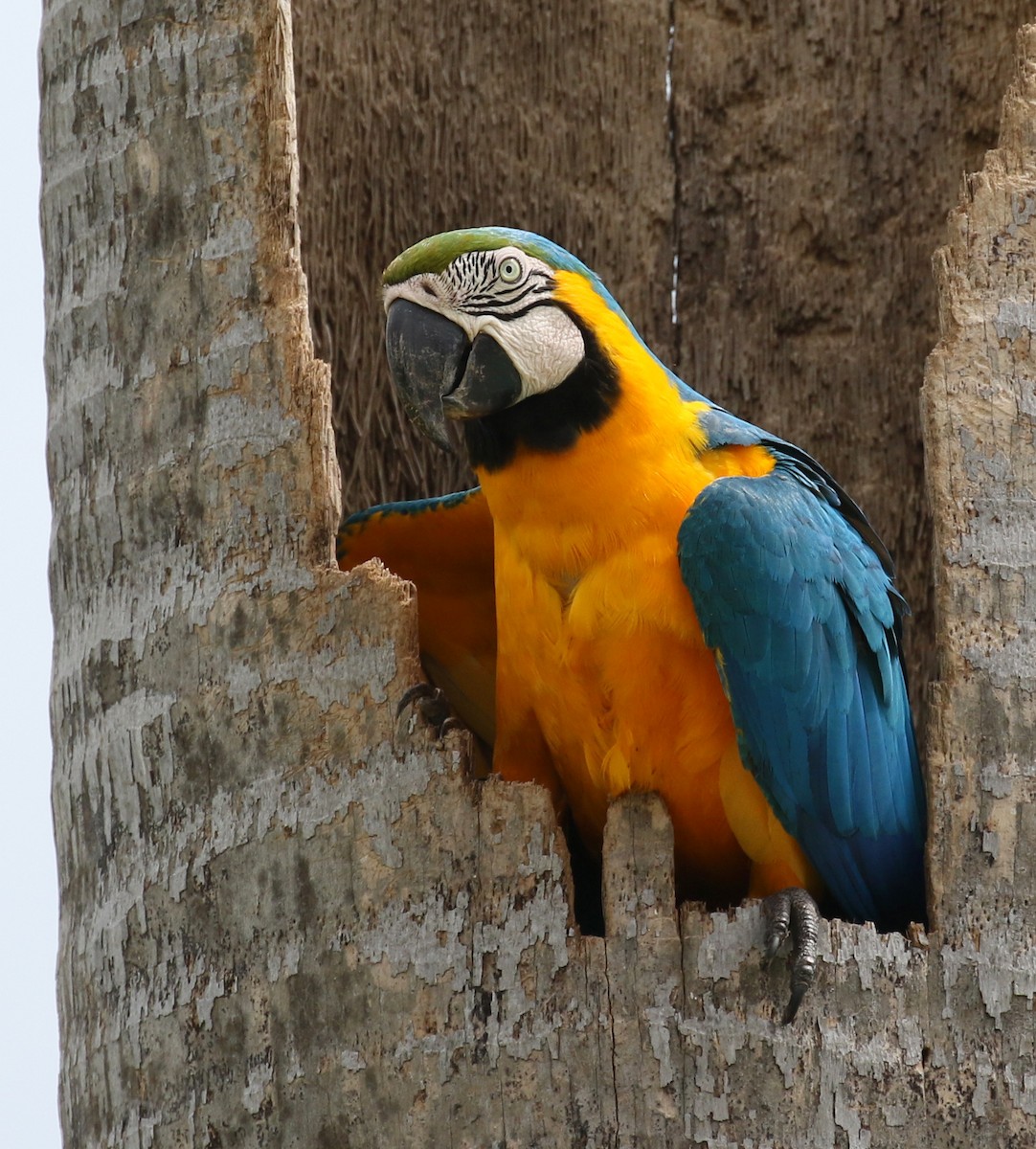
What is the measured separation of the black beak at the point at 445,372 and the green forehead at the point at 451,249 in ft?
0.24

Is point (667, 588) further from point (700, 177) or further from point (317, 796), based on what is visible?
point (700, 177)

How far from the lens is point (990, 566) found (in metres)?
2.42

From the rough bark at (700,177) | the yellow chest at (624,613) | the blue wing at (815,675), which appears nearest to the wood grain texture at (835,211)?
the rough bark at (700,177)

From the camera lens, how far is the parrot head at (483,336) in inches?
101

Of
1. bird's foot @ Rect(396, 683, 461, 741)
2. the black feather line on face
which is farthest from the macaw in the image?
bird's foot @ Rect(396, 683, 461, 741)

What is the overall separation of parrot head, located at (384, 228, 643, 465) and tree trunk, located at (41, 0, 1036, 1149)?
176 millimetres

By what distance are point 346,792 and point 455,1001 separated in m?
0.36

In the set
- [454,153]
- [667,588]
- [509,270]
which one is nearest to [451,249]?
[509,270]

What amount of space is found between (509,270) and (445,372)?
0.21m

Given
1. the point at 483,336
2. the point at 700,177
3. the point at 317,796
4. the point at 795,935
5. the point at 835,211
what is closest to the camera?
the point at 795,935

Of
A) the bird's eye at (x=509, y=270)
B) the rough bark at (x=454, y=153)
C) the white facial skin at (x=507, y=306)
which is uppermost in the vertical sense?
the rough bark at (x=454, y=153)

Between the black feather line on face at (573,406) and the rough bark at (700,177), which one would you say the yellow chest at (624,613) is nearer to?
the black feather line on face at (573,406)

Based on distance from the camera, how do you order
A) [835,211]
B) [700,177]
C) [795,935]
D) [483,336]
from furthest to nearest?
[700,177]
[835,211]
[483,336]
[795,935]

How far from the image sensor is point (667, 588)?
2.61 meters
